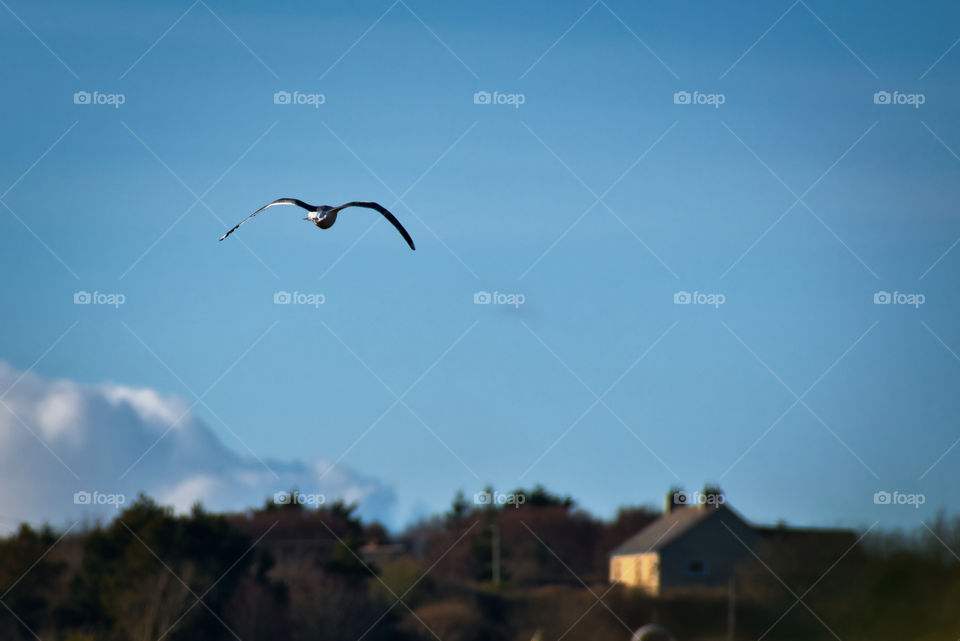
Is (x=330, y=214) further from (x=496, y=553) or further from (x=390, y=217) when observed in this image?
(x=496, y=553)

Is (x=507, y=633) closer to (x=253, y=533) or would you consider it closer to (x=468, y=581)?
(x=468, y=581)

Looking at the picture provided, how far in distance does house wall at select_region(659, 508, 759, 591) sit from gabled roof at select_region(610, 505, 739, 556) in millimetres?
189

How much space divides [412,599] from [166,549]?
8.25 metres

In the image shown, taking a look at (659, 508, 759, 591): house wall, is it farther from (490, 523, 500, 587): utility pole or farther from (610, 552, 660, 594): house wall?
(490, 523, 500, 587): utility pole

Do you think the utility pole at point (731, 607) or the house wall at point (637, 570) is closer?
the utility pole at point (731, 607)

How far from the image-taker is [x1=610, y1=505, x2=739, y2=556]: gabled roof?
154 ft

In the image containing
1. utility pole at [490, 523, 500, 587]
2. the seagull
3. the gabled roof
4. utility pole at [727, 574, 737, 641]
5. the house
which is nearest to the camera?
the seagull

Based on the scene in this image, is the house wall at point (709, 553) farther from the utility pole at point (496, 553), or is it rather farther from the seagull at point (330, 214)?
the seagull at point (330, 214)

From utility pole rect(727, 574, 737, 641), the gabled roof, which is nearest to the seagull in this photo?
utility pole rect(727, 574, 737, 641)

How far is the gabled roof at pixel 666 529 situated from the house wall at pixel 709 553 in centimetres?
19

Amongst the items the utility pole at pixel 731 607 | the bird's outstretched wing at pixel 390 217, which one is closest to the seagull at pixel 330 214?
the bird's outstretched wing at pixel 390 217

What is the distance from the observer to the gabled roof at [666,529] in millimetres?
46938

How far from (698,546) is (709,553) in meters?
1.23

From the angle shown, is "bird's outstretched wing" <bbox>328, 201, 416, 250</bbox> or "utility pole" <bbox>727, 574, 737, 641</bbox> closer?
"bird's outstretched wing" <bbox>328, 201, 416, 250</bbox>
